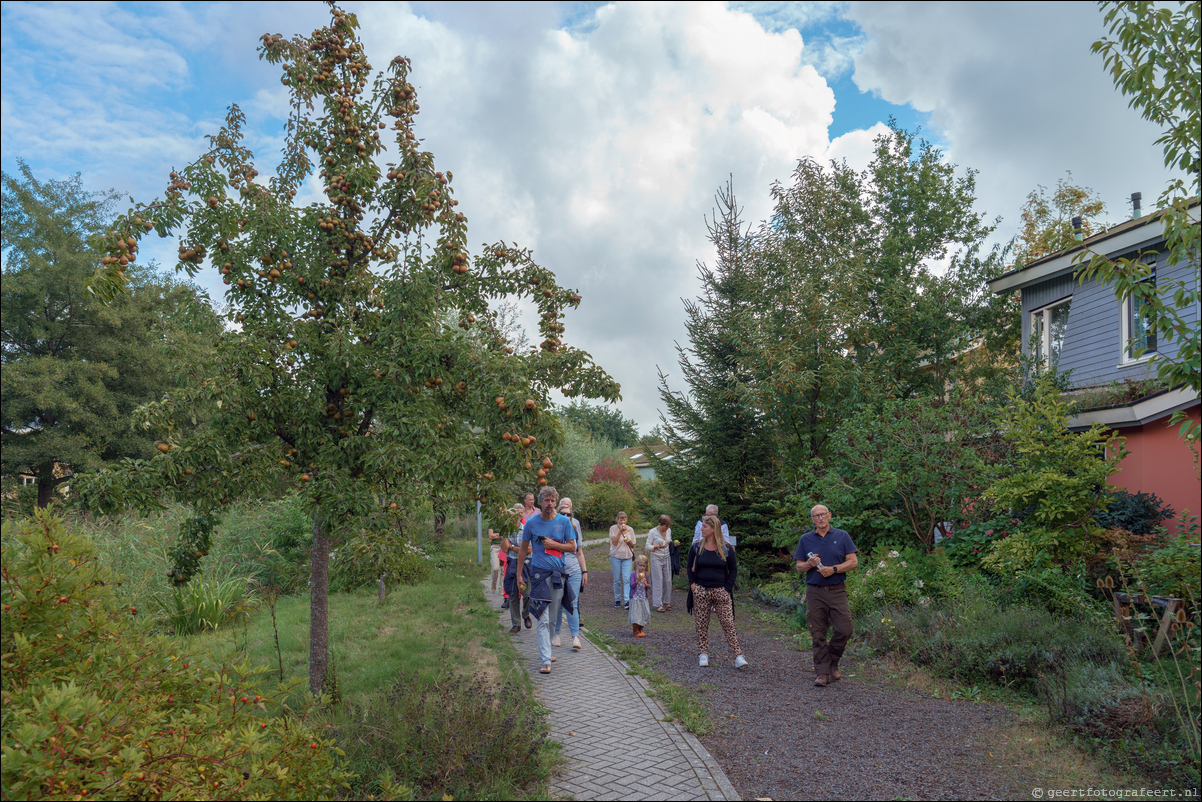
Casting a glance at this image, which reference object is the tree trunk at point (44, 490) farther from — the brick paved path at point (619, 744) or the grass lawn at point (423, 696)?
the brick paved path at point (619, 744)

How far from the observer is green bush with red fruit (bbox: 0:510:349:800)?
2.81 metres

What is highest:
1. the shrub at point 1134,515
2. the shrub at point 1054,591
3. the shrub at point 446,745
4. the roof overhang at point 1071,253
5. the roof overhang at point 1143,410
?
the roof overhang at point 1071,253

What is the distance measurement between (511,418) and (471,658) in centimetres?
420

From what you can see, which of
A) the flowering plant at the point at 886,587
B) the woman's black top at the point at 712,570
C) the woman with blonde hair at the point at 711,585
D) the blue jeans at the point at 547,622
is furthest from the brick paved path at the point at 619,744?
the flowering plant at the point at 886,587

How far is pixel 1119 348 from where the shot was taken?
14336 mm

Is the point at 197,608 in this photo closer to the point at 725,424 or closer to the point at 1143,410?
the point at 725,424

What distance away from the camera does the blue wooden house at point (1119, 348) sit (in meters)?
11.0

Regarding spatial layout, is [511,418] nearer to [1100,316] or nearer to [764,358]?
[764,358]

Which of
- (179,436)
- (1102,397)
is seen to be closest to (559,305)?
(179,436)

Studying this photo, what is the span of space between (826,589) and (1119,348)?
10818 mm

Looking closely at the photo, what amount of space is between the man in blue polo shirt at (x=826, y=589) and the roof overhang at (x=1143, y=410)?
6.49 m

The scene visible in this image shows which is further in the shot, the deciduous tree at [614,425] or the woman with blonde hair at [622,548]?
the deciduous tree at [614,425]

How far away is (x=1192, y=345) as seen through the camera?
4746 mm

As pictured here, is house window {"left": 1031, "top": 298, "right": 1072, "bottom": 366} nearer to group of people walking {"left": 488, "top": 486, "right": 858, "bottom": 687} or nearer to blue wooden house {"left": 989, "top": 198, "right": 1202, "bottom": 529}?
blue wooden house {"left": 989, "top": 198, "right": 1202, "bottom": 529}
